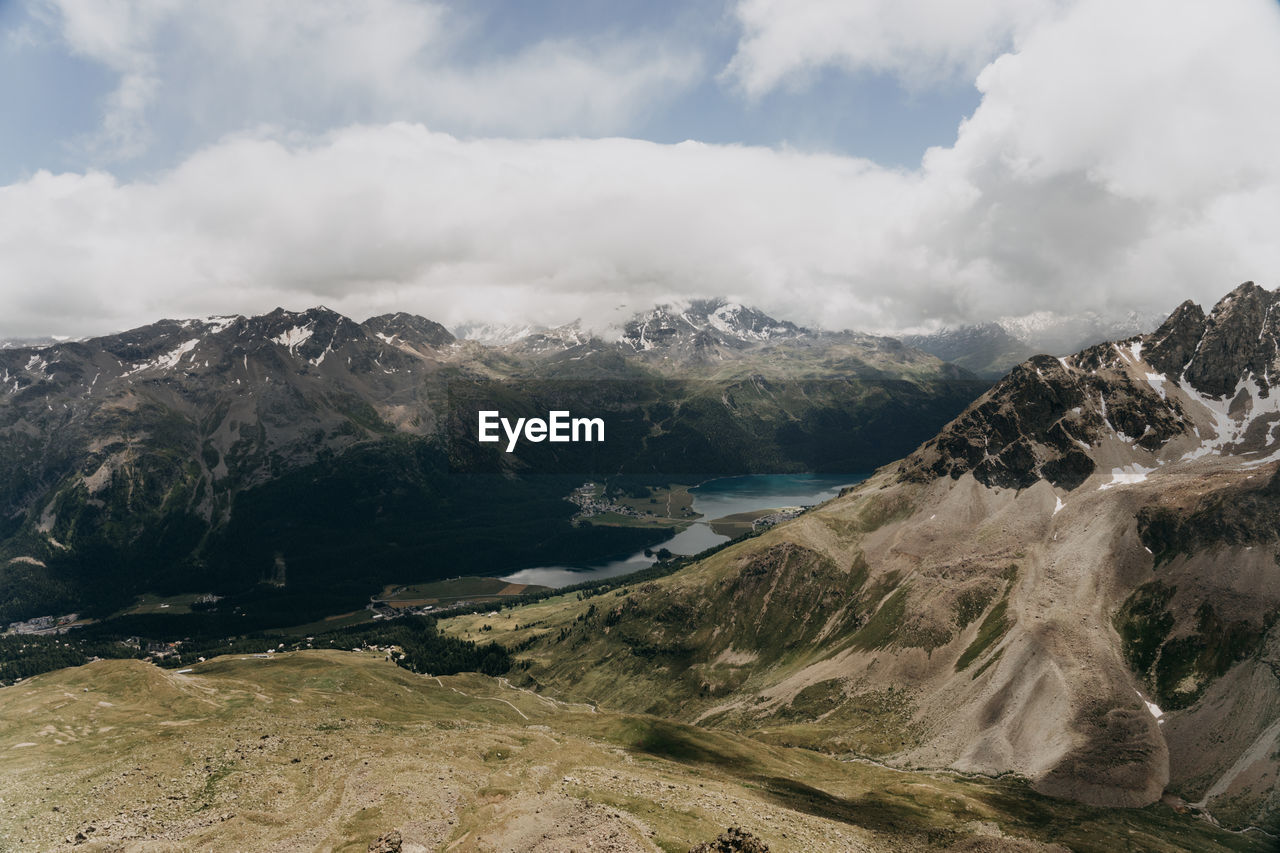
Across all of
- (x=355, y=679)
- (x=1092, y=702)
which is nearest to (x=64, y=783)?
(x=355, y=679)

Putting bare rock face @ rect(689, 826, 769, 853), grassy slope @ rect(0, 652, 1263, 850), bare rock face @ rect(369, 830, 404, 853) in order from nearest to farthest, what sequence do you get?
bare rock face @ rect(689, 826, 769, 853), bare rock face @ rect(369, 830, 404, 853), grassy slope @ rect(0, 652, 1263, 850)

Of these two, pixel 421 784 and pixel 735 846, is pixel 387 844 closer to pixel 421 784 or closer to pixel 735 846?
pixel 421 784

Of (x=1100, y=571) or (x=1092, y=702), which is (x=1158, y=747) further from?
(x=1100, y=571)

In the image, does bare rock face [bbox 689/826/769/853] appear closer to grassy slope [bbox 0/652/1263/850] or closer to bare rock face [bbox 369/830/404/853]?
grassy slope [bbox 0/652/1263/850]

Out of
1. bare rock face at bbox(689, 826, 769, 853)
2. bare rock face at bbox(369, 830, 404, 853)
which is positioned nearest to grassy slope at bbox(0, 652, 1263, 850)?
bare rock face at bbox(369, 830, 404, 853)

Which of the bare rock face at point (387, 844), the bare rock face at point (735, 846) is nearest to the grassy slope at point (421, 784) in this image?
the bare rock face at point (387, 844)

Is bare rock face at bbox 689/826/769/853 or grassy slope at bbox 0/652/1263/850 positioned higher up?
bare rock face at bbox 689/826/769/853

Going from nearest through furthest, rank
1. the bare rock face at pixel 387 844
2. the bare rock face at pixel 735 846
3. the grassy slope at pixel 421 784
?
the bare rock face at pixel 735 846, the bare rock face at pixel 387 844, the grassy slope at pixel 421 784

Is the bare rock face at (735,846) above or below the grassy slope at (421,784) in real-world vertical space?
above

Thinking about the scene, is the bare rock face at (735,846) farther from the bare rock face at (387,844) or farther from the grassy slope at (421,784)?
the bare rock face at (387,844)
